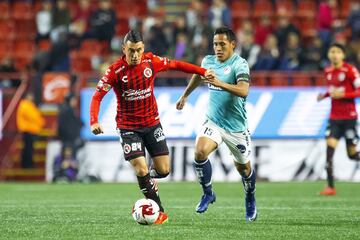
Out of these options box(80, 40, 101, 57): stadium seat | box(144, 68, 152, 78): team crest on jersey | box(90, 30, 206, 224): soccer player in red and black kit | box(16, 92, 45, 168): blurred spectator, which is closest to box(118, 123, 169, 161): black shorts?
box(90, 30, 206, 224): soccer player in red and black kit

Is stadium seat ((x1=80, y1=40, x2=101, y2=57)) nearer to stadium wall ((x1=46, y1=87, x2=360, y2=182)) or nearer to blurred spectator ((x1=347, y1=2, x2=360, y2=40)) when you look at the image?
stadium wall ((x1=46, y1=87, x2=360, y2=182))

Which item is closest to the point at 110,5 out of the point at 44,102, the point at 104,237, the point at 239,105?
the point at 44,102

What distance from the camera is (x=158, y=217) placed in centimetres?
1090

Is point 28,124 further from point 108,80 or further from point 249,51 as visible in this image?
point 108,80

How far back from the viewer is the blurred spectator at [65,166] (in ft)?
72.8

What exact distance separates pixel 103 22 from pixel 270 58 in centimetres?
497

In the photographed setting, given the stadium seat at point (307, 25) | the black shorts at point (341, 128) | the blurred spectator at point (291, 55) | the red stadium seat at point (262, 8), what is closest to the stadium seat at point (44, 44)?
the red stadium seat at point (262, 8)

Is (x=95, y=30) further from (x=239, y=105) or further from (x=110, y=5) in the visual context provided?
(x=239, y=105)

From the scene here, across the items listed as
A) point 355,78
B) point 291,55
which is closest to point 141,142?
point 355,78

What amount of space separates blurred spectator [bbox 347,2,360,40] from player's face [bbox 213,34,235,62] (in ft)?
43.6

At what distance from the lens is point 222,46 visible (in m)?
11.7

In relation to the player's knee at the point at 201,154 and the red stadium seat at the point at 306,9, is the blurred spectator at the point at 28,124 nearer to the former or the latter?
the red stadium seat at the point at 306,9

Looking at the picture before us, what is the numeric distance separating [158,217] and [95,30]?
595 inches

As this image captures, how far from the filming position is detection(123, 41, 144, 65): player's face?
11008 mm
